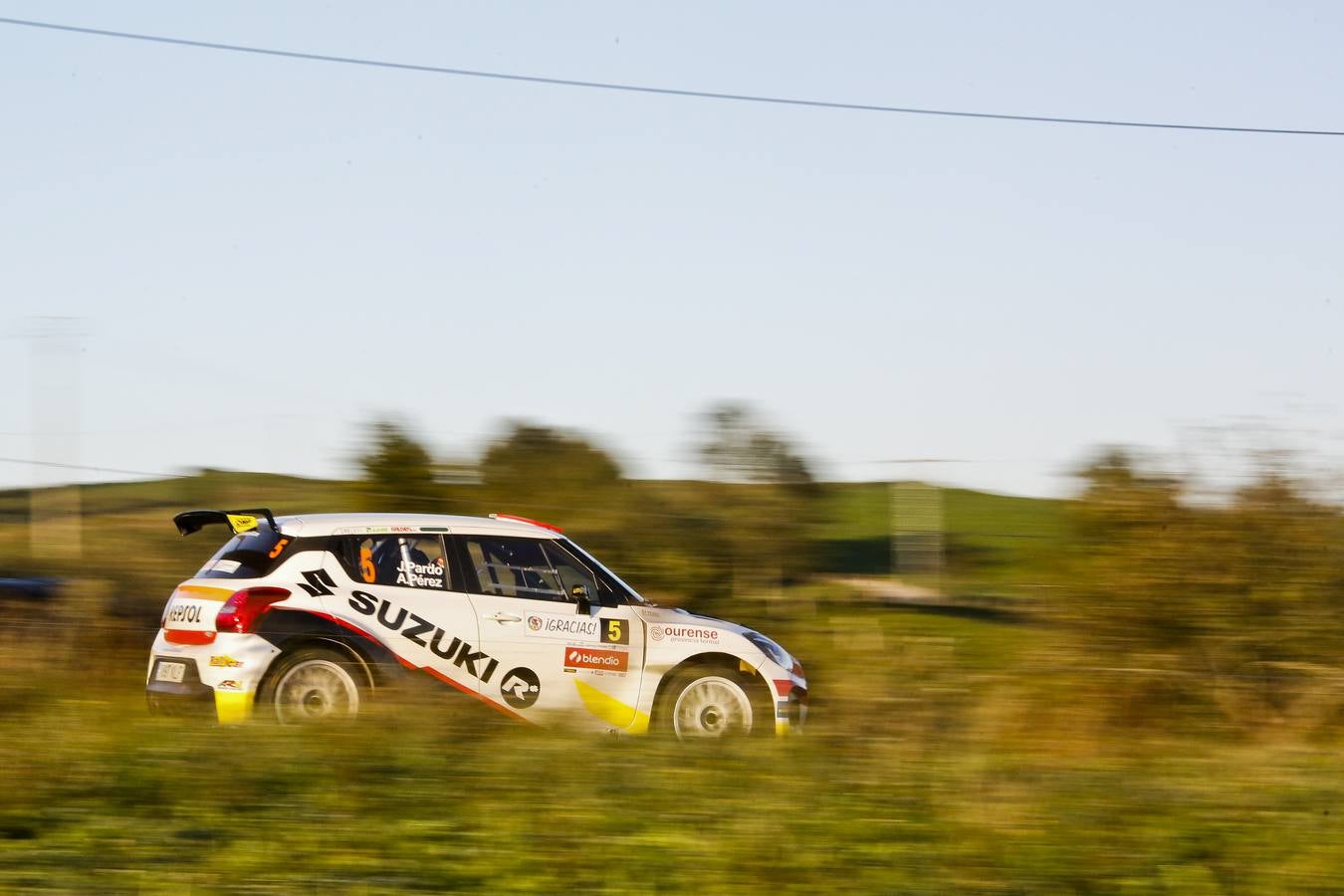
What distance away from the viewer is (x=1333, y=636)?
10188 mm

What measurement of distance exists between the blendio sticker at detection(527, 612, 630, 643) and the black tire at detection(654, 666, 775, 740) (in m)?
0.50

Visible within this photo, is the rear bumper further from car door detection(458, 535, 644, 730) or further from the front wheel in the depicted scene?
the front wheel

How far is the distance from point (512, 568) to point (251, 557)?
169cm

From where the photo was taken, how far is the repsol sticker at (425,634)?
9109 millimetres

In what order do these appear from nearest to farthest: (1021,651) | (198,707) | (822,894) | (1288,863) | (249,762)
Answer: (822,894) → (1288,863) → (249,762) → (198,707) → (1021,651)

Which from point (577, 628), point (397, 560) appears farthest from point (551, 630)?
point (397, 560)

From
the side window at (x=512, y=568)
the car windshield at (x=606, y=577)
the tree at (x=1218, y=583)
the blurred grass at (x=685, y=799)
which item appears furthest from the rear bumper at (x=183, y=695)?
the tree at (x=1218, y=583)

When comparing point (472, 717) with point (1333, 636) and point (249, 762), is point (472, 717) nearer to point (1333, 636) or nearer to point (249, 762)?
point (249, 762)

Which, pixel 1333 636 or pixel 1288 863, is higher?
pixel 1333 636

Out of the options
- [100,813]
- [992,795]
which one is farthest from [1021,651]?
[100,813]

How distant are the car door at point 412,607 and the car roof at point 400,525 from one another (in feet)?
0.32

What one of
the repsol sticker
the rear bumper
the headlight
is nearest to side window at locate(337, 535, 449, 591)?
the repsol sticker

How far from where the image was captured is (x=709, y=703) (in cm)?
943

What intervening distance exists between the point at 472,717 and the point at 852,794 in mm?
2132
